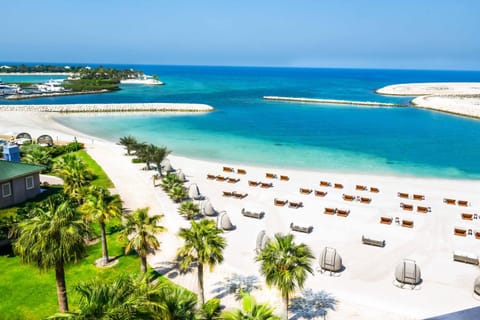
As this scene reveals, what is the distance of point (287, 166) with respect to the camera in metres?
42.1

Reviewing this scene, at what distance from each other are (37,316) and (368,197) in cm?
2482

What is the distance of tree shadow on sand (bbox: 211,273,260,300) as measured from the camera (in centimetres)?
1731

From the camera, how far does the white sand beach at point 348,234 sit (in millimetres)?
17031

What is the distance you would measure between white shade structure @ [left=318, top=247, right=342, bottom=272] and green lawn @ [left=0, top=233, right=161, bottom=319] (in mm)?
9612

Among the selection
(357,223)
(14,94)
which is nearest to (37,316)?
(357,223)

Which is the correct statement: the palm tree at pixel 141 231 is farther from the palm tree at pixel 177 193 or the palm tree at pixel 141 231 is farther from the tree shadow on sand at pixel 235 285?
the palm tree at pixel 177 193

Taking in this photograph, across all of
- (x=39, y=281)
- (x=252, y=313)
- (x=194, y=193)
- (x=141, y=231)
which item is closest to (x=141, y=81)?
(x=194, y=193)

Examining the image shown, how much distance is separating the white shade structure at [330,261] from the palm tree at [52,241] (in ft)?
37.8

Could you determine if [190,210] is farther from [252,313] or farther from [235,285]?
[252,313]

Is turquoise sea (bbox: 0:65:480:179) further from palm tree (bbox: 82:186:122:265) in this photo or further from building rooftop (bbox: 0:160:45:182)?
palm tree (bbox: 82:186:122:265)

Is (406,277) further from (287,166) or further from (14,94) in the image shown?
(14,94)

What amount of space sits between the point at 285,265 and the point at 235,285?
5.00 m

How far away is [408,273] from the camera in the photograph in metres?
17.7

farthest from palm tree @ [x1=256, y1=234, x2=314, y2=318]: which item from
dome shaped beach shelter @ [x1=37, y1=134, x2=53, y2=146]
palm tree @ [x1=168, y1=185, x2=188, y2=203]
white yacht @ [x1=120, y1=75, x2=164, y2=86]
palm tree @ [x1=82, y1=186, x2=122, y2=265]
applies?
white yacht @ [x1=120, y1=75, x2=164, y2=86]
